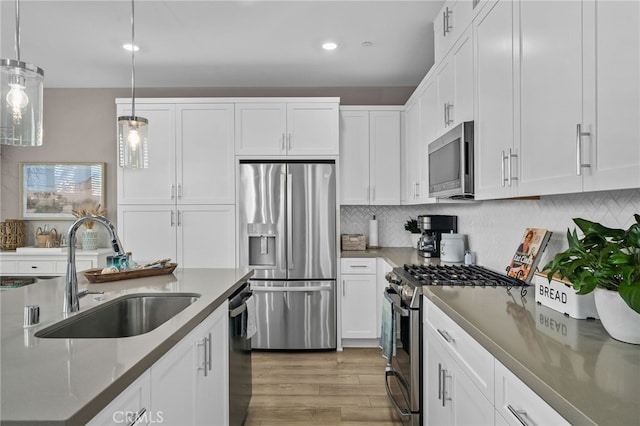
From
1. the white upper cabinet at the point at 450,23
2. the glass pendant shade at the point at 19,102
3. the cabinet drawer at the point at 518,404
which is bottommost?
the cabinet drawer at the point at 518,404

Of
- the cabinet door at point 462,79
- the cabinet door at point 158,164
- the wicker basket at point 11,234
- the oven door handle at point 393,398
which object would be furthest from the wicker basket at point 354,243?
the wicker basket at point 11,234

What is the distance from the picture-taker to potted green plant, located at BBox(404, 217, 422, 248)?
4.47m

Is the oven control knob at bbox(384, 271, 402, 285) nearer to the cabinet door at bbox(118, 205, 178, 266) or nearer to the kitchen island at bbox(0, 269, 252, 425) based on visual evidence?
the kitchen island at bbox(0, 269, 252, 425)

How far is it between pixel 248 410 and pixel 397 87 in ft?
12.0

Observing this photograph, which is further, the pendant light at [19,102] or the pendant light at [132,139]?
the pendant light at [132,139]

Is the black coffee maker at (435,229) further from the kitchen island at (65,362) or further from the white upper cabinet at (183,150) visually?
the kitchen island at (65,362)

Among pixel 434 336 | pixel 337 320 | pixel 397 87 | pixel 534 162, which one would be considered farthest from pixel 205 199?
pixel 534 162

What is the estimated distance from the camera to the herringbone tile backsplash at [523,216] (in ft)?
5.37

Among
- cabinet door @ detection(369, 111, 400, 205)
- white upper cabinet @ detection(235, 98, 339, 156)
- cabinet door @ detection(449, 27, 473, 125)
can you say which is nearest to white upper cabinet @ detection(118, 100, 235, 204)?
white upper cabinet @ detection(235, 98, 339, 156)

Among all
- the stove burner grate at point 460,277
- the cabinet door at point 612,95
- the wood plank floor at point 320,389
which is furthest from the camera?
the wood plank floor at point 320,389

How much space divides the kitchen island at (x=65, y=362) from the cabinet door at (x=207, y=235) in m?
2.26

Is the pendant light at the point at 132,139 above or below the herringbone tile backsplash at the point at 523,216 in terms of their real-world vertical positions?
above

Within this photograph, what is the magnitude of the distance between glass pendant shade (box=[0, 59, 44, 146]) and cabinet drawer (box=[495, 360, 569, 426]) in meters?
1.73

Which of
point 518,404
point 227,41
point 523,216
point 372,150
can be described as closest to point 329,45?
point 227,41
